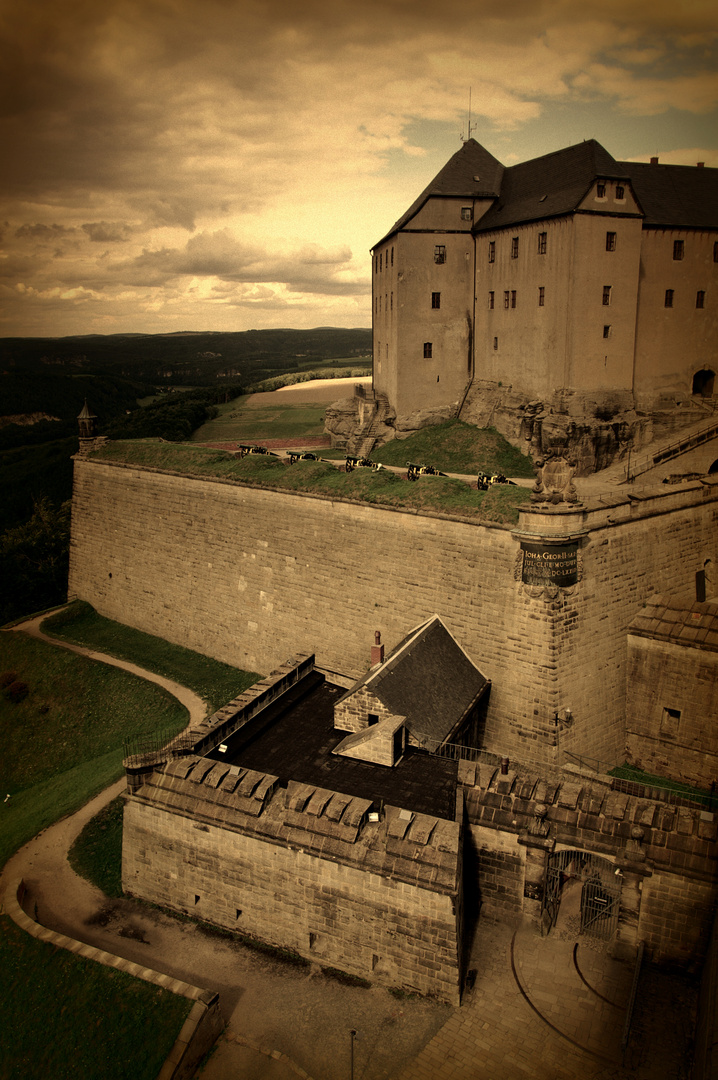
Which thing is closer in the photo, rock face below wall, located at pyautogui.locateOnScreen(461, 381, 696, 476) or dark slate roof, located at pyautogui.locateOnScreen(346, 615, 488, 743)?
dark slate roof, located at pyautogui.locateOnScreen(346, 615, 488, 743)

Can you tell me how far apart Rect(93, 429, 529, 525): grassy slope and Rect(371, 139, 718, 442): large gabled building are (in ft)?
39.9

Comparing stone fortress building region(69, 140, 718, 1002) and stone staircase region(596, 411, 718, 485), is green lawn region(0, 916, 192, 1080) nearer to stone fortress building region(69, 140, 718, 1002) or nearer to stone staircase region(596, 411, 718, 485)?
stone fortress building region(69, 140, 718, 1002)

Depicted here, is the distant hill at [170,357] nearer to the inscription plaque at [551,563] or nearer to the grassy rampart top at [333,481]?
the grassy rampart top at [333,481]

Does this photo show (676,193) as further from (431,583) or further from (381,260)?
(431,583)

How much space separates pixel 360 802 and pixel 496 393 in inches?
1008

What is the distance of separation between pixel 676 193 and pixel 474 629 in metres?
23.8

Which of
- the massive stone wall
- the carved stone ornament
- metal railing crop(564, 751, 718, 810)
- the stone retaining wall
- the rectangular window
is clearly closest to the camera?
the stone retaining wall

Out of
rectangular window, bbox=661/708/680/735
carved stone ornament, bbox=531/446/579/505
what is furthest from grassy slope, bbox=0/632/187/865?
rectangular window, bbox=661/708/680/735

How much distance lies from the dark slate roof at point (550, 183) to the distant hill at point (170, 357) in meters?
42.0

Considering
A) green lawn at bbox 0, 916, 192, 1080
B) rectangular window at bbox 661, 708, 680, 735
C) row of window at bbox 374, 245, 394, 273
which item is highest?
row of window at bbox 374, 245, 394, 273

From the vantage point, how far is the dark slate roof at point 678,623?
17672 millimetres

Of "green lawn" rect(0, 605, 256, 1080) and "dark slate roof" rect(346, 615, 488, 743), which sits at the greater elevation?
"dark slate roof" rect(346, 615, 488, 743)

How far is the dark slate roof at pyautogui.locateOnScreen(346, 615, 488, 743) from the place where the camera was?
52.1ft

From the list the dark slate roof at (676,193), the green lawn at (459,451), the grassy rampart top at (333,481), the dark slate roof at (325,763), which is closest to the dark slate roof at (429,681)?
the dark slate roof at (325,763)
